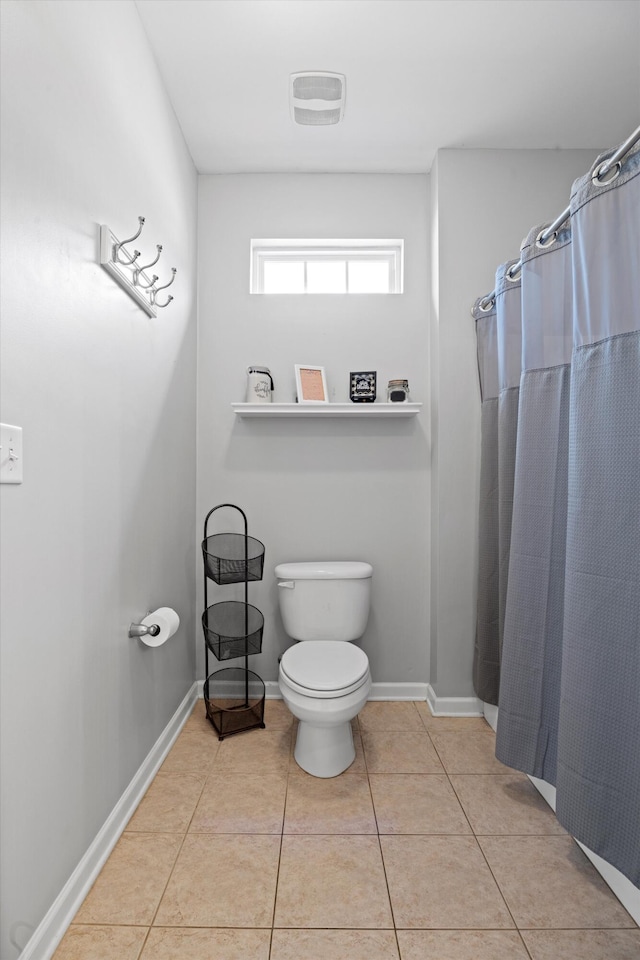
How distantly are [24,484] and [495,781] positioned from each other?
6.00 feet

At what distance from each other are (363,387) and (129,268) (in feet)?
3.90

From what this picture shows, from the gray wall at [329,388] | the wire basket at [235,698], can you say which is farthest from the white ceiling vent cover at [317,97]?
the wire basket at [235,698]

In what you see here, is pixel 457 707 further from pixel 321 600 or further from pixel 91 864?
pixel 91 864

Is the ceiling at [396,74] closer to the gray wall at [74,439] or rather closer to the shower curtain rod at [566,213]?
the gray wall at [74,439]

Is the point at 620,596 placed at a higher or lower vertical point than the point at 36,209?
lower

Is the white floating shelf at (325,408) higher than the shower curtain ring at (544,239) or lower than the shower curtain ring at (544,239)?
lower

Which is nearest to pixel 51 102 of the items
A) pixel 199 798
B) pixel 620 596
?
pixel 620 596

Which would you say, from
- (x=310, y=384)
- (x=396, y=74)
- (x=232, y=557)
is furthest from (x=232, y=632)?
(x=396, y=74)

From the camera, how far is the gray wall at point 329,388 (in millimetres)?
2488

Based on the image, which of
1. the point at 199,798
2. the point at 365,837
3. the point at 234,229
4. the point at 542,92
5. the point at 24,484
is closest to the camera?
the point at 24,484

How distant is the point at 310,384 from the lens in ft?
7.96

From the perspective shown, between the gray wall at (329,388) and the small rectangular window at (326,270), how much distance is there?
106mm

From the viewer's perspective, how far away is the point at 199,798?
1.73 m

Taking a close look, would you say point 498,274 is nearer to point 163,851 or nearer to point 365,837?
point 365,837
